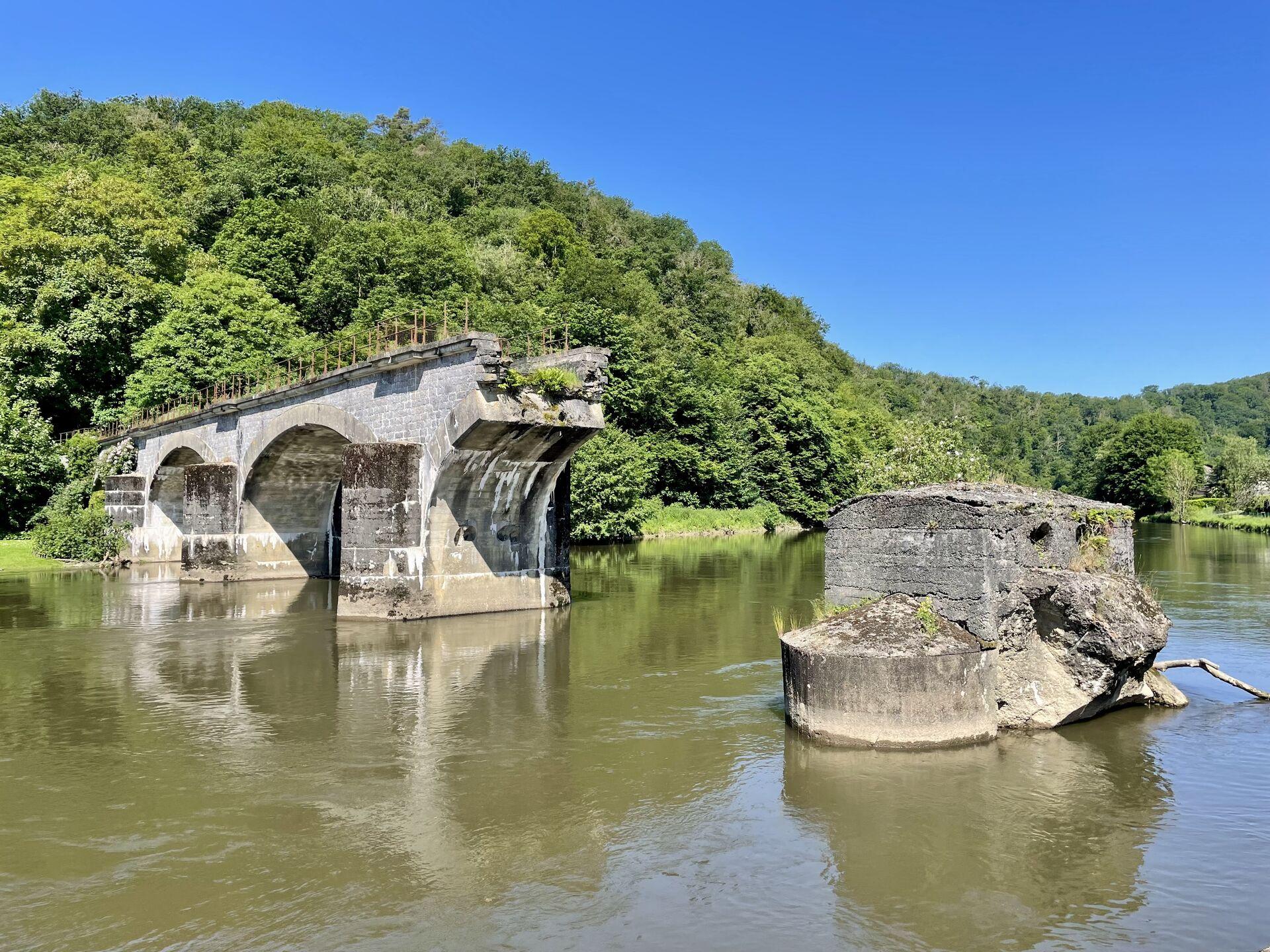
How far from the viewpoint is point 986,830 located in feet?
25.3

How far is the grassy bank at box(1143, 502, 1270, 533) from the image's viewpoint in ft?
193

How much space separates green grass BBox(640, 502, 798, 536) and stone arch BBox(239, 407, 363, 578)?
61.6ft

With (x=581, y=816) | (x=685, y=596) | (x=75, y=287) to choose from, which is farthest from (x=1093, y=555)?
(x=75, y=287)

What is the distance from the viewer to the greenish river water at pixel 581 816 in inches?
243

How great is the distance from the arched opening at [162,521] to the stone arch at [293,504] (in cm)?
654

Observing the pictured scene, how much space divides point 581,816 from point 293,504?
75.0 ft

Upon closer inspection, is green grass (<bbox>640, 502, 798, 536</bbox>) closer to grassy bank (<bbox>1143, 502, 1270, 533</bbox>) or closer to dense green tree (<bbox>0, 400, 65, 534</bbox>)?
dense green tree (<bbox>0, 400, 65, 534</bbox>)

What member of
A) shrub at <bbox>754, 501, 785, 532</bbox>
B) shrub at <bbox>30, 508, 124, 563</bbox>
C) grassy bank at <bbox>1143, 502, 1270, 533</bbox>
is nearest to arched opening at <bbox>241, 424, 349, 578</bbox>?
shrub at <bbox>30, 508, 124, 563</bbox>

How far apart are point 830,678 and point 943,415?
91.2 metres

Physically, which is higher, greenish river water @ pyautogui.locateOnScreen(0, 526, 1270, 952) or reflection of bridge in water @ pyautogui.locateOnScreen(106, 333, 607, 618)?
reflection of bridge in water @ pyautogui.locateOnScreen(106, 333, 607, 618)

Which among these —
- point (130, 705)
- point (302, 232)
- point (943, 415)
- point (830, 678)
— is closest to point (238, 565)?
point (130, 705)

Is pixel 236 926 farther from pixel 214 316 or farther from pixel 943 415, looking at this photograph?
pixel 943 415

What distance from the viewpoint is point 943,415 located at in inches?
3762

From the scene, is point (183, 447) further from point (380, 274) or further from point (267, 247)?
point (267, 247)
